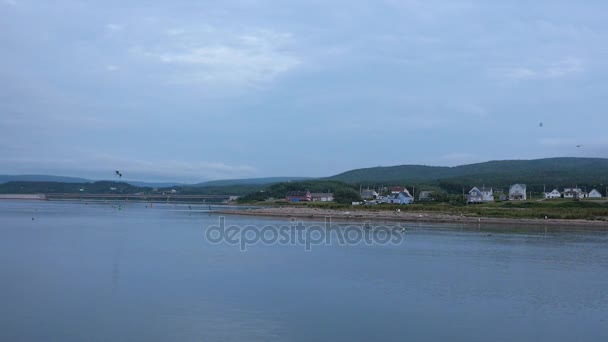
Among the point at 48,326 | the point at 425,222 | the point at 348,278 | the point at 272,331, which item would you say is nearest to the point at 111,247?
the point at 348,278

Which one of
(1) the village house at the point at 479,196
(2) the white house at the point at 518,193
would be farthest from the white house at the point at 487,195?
(2) the white house at the point at 518,193

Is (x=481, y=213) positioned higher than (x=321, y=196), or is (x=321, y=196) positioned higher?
(x=321, y=196)

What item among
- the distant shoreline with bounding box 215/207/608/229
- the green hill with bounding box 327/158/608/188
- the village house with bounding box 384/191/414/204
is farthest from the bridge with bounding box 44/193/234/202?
the distant shoreline with bounding box 215/207/608/229

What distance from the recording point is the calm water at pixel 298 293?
8.88 metres

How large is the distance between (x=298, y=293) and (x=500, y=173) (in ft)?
261

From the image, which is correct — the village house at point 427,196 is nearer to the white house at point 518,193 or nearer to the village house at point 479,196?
the village house at point 479,196

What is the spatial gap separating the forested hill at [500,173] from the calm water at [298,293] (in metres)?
53.5

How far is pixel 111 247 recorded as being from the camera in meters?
19.1

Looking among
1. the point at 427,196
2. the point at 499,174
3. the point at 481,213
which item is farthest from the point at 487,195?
the point at 499,174

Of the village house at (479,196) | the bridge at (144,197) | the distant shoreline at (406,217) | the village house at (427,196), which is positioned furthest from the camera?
the bridge at (144,197)

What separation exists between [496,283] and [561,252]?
7.32m

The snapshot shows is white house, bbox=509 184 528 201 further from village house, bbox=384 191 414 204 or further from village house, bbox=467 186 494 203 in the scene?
village house, bbox=384 191 414 204

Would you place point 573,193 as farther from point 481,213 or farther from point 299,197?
point 299,197

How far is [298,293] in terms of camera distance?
11.6 meters
